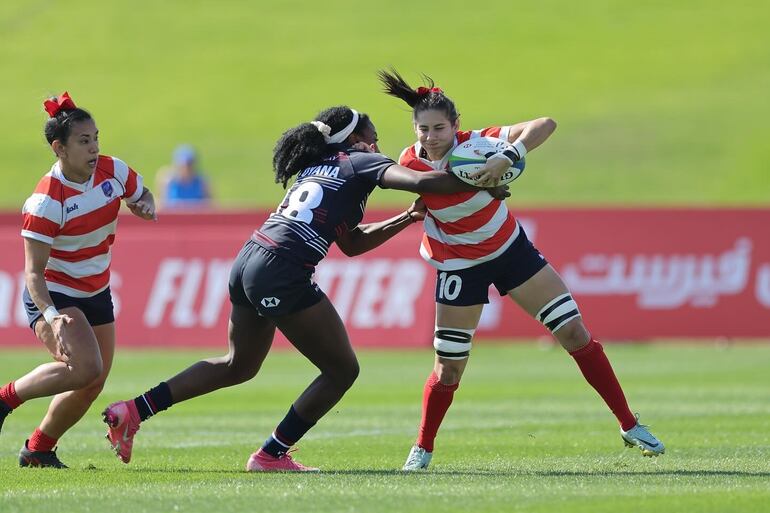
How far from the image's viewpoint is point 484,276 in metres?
9.23

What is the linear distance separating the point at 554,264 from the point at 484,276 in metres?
11.0

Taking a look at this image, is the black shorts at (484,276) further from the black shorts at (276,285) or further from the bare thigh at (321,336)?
the black shorts at (276,285)

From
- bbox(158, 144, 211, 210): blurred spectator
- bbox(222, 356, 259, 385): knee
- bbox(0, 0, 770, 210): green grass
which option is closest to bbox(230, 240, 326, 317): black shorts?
bbox(222, 356, 259, 385): knee

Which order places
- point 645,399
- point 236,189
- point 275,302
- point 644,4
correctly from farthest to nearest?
point 644,4
point 236,189
point 645,399
point 275,302

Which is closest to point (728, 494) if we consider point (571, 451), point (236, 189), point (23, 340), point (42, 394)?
point (571, 451)

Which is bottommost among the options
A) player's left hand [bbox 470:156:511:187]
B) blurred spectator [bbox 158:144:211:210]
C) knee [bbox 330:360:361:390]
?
knee [bbox 330:360:361:390]

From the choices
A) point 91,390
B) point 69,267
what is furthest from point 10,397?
point 69,267

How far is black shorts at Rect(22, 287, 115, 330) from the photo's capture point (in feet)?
30.4

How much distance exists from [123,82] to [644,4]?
62.2ft

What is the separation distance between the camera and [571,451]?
396 inches

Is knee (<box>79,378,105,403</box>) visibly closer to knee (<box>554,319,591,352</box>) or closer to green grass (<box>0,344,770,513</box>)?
green grass (<box>0,344,770,513</box>)

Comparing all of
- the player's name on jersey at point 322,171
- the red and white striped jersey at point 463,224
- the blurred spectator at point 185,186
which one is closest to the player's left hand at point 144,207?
the player's name on jersey at point 322,171

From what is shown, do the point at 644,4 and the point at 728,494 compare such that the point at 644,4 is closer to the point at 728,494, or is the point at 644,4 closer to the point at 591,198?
the point at 591,198

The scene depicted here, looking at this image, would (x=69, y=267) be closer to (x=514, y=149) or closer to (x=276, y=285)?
(x=276, y=285)
